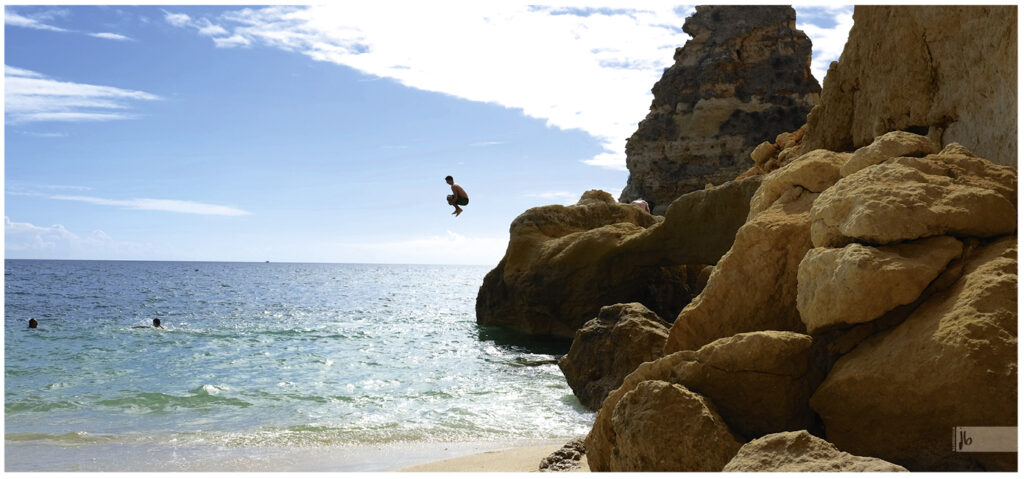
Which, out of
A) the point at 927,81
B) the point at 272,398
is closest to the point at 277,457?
the point at 272,398

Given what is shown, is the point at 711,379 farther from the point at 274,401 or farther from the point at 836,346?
the point at 274,401

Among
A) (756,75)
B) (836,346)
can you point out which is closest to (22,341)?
(836,346)

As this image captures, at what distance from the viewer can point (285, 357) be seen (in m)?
16.7

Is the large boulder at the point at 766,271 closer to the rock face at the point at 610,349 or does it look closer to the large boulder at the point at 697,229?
the rock face at the point at 610,349

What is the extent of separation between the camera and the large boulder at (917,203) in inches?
174

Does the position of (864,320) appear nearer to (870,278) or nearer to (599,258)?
(870,278)

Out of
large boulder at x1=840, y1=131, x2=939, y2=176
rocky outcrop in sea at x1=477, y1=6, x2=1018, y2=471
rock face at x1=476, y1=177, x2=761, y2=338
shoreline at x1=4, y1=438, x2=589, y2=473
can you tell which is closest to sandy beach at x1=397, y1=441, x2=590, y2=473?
shoreline at x1=4, y1=438, x2=589, y2=473

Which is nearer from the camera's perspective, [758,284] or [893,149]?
[893,149]

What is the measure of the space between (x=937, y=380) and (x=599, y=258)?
14.5 meters

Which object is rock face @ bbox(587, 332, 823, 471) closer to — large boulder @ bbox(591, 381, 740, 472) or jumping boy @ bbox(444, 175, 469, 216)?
large boulder @ bbox(591, 381, 740, 472)

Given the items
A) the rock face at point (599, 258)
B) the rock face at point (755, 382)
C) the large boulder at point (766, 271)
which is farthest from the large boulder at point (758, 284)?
the rock face at point (599, 258)

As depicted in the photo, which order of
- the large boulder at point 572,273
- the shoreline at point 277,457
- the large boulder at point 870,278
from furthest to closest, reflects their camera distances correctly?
the large boulder at point 572,273, the shoreline at point 277,457, the large boulder at point 870,278

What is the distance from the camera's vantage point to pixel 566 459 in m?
6.20

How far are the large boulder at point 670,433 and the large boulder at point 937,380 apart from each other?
681 mm
